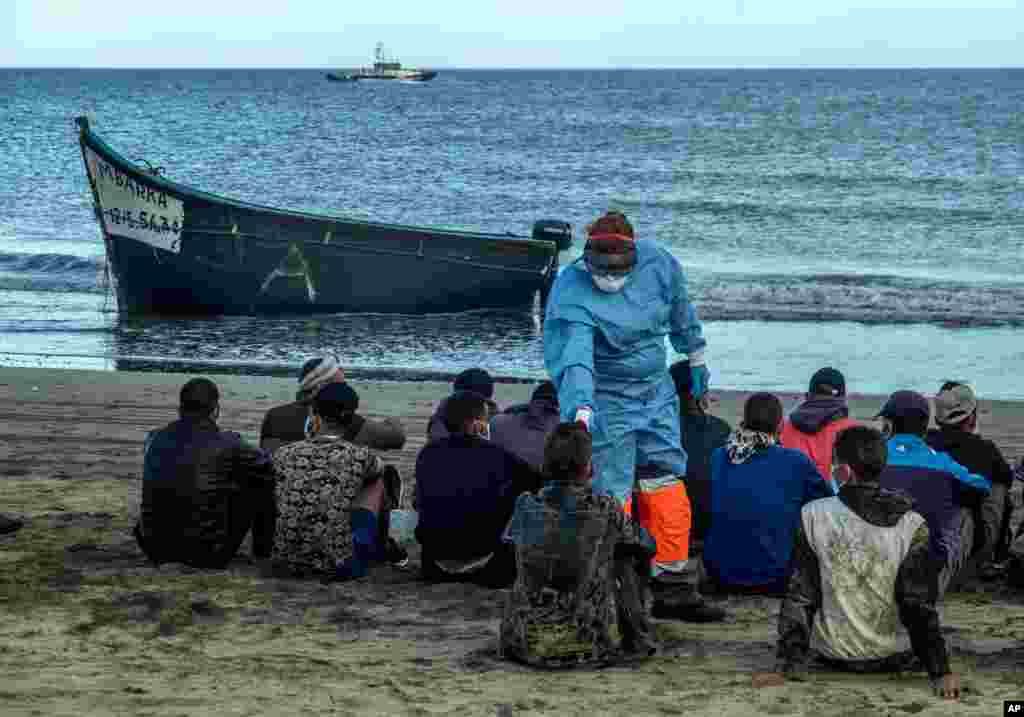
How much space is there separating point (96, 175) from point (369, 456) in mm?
14942

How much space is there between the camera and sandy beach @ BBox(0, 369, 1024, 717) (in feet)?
16.9

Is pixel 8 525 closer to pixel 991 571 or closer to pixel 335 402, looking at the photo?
pixel 335 402

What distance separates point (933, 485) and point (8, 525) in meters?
4.30

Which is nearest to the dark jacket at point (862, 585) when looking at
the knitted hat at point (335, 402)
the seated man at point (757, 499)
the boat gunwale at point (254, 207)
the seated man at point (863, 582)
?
the seated man at point (863, 582)

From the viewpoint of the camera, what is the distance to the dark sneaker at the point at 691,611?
6.34m

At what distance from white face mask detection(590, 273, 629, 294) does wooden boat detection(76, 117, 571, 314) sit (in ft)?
46.3

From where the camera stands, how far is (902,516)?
522 cm

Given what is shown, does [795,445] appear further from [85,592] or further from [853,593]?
[85,592]

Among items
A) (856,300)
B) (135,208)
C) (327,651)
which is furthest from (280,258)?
(327,651)

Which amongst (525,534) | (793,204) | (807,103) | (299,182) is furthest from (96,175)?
(807,103)

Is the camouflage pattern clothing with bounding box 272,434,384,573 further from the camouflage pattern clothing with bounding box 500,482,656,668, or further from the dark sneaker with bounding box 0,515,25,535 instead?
the dark sneaker with bounding box 0,515,25,535

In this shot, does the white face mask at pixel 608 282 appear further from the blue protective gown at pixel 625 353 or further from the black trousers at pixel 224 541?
the black trousers at pixel 224 541

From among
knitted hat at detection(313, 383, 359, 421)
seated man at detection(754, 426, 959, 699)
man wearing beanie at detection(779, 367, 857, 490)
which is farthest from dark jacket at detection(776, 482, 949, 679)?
knitted hat at detection(313, 383, 359, 421)

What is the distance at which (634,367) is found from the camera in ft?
20.5
